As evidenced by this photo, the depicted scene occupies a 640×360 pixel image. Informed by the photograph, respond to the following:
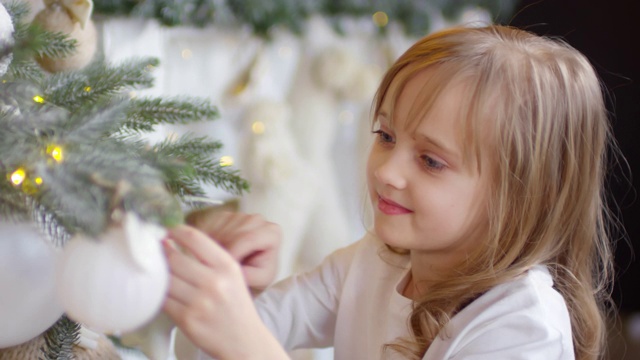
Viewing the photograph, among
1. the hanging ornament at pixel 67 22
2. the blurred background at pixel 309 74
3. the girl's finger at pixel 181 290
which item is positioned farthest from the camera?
the blurred background at pixel 309 74

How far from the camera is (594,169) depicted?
840mm

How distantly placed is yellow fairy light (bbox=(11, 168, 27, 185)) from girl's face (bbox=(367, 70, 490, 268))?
39 centimetres

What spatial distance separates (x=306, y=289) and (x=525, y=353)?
0.34 meters

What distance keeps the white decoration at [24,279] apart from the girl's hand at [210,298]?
88 mm

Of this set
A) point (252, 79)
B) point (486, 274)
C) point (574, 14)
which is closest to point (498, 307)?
point (486, 274)

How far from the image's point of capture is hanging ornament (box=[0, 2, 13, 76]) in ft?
1.84

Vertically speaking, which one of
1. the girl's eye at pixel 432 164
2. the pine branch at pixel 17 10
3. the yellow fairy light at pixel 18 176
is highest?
the pine branch at pixel 17 10

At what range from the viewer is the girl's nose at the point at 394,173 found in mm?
755

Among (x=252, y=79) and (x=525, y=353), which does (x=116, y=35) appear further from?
(x=525, y=353)

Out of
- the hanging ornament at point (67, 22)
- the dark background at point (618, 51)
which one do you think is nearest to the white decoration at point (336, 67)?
the dark background at point (618, 51)

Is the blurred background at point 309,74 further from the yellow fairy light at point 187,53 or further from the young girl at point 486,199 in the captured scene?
the young girl at point 486,199

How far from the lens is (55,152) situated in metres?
0.48

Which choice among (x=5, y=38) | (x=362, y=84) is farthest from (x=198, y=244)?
(x=362, y=84)

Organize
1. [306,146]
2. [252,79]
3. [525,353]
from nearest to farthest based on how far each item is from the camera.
Result: [525,353] → [252,79] → [306,146]
